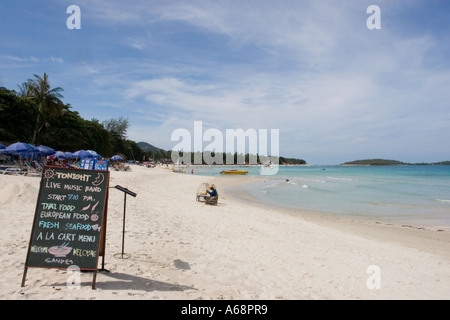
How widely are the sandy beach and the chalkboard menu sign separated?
39 cm

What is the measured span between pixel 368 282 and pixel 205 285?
125 inches

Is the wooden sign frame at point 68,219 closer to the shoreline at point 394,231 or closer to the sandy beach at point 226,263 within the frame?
the sandy beach at point 226,263

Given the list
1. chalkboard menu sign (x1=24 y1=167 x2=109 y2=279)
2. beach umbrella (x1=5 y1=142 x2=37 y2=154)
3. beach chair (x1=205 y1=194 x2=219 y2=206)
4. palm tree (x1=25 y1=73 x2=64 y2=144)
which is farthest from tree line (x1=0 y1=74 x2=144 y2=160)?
chalkboard menu sign (x1=24 y1=167 x2=109 y2=279)

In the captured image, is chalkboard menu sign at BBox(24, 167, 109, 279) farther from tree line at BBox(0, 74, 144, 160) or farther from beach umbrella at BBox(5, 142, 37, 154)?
tree line at BBox(0, 74, 144, 160)

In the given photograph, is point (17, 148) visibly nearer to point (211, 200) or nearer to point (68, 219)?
point (211, 200)

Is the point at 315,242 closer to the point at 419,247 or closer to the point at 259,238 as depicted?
the point at 259,238

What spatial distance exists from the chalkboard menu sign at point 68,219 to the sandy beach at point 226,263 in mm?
385

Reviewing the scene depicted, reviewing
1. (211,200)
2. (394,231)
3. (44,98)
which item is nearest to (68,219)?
(211,200)

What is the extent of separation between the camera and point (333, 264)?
597 centimetres

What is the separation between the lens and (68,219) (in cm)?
414

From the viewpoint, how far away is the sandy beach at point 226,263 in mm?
4148

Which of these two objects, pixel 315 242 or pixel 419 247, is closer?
pixel 315 242

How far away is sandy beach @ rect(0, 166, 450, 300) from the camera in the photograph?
4.15 m
